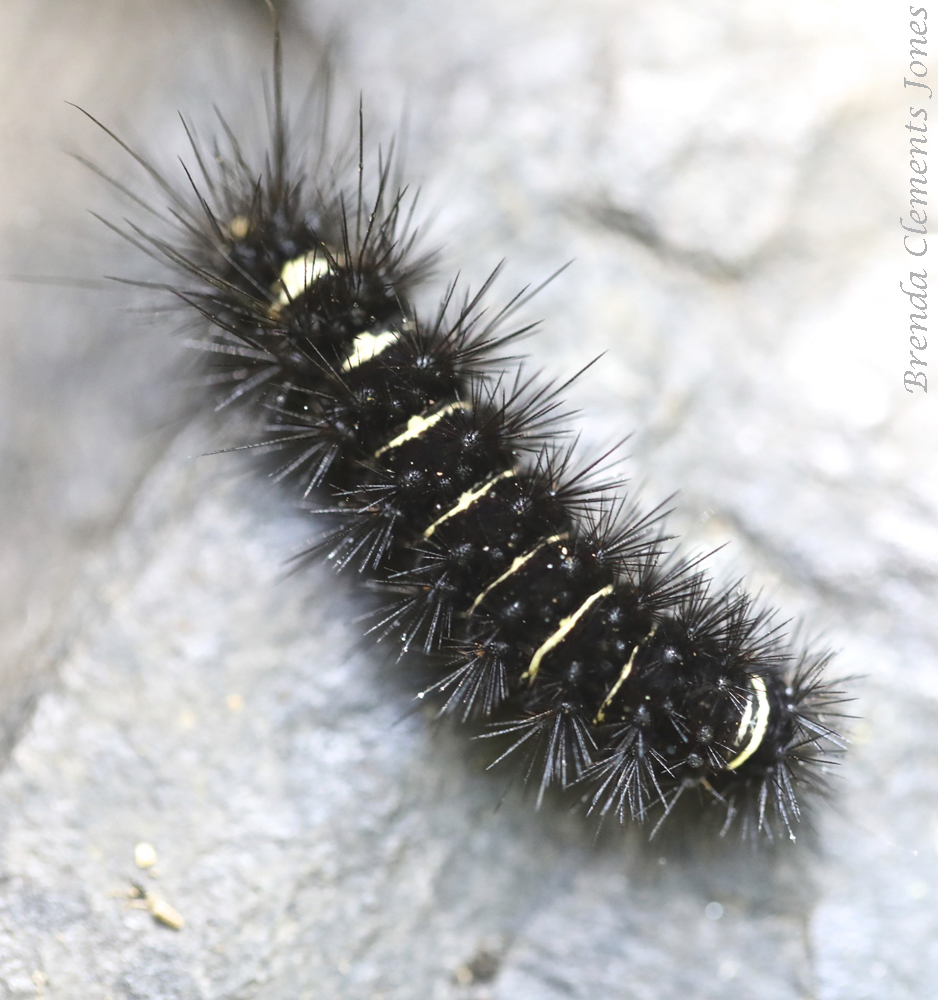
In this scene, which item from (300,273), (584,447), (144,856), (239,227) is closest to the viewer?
(144,856)

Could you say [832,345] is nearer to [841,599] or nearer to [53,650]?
[841,599]

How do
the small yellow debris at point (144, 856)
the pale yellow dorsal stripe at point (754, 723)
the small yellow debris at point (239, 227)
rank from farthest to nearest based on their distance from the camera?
the small yellow debris at point (239, 227) < the small yellow debris at point (144, 856) < the pale yellow dorsal stripe at point (754, 723)

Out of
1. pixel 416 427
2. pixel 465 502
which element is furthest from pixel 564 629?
pixel 416 427

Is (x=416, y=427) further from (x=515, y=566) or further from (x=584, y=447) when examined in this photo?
A: (x=584, y=447)

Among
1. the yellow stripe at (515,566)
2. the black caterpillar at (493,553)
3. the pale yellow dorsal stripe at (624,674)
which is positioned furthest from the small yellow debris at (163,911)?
the pale yellow dorsal stripe at (624,674)

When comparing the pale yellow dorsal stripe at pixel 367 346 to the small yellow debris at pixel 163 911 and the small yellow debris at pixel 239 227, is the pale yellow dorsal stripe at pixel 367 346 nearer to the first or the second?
the small yellow debris at pixel 239 227

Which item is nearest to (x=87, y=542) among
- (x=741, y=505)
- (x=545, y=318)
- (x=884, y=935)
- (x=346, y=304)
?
(x=346, y=304)
